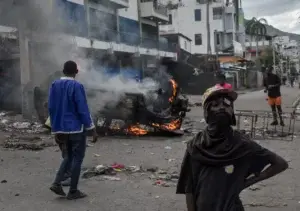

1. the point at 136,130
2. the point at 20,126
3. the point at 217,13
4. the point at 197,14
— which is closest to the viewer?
the point at 136,130

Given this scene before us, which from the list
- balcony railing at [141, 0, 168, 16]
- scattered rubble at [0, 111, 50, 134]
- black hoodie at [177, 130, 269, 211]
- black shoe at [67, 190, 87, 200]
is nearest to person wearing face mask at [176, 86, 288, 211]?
black hoodie at [177, 130, 269, 211]

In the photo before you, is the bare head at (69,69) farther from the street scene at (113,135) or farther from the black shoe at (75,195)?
the black shoe at (75,195)

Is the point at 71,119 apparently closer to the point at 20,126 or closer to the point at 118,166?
the point at 118,166

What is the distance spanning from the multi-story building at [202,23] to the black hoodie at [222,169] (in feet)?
169

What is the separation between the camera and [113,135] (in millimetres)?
10102

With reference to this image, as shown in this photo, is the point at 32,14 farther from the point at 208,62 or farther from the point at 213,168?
the point at 208,62

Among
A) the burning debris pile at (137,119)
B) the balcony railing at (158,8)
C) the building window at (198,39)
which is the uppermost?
the balcony railing at (158,8)

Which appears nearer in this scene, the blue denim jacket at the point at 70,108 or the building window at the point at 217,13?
the blue denim jacket at the point at 70,108

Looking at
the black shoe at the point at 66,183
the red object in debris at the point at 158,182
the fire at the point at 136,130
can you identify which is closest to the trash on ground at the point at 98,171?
the black shoe at the point at 66,183

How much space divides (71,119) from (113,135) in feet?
17.3

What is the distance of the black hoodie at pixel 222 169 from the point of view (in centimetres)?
228

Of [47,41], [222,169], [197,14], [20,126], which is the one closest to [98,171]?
[222,169]

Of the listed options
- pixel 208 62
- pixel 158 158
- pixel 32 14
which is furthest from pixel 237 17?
pixel 158 158

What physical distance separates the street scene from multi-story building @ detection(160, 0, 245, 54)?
3249 cm
